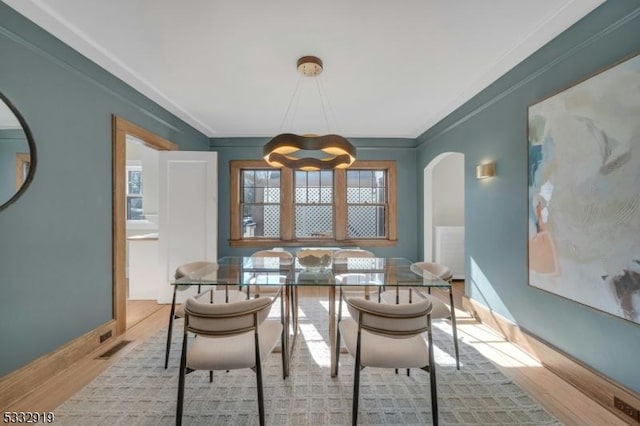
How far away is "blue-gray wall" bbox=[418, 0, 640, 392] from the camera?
66.2 inches

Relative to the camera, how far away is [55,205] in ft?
6.98

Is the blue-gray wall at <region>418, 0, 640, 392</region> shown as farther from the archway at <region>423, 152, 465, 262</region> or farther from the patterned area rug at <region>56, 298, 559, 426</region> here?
the archway at <region>423, 152, 465, 262</region>

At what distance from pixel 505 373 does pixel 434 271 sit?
0.90 metres

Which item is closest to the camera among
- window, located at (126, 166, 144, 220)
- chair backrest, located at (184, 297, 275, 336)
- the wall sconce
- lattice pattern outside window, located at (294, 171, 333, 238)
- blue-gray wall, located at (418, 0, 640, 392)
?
chair backrest, located at (184, 297, 275, 336)

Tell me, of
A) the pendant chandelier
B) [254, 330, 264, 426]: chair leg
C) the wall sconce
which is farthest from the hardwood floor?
the pendant chandelier

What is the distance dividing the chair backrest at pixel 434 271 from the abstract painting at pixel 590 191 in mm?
719

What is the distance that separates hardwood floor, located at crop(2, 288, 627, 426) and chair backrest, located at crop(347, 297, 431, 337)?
44.7 inches

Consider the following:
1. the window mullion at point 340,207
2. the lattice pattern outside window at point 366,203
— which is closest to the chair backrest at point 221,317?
the window mullion at point 340,207

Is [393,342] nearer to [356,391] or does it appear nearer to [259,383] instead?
[356,391]


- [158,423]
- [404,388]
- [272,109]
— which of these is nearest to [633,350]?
[404,388]

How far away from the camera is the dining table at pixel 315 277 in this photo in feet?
6.55

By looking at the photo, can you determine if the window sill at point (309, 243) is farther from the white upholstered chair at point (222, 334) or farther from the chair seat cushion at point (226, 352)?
the white upholstered chair at point (222, 334)

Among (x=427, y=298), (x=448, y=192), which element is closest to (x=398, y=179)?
(x=448, y=192)

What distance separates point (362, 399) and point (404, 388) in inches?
13.6
